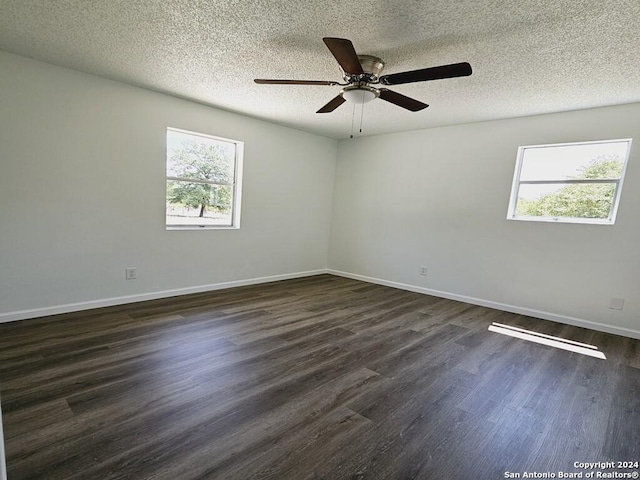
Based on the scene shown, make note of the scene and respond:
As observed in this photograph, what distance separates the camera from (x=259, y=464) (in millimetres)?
1476

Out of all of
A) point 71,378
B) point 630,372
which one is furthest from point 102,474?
point 630,372

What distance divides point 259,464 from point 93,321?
2534 millimetres

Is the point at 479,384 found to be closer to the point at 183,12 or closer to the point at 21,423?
the point at 21,423

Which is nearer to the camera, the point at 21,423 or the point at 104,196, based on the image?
the point at 21,423

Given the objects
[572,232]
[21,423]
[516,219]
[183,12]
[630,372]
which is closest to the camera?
[21,423]

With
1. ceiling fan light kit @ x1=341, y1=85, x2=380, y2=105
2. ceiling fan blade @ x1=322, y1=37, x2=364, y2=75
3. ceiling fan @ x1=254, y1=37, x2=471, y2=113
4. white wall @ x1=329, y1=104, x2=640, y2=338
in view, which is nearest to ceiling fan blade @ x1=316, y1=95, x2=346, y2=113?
ceiling fan @ x1=254, y1=37, x2=471, y2=113

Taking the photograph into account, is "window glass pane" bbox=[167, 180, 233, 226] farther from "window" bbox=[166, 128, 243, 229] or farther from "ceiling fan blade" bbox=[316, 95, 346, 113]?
"ceiling fan blade" bbox=[316, 95, 346, 113]

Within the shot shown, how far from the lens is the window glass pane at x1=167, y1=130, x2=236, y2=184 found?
3.97 metres

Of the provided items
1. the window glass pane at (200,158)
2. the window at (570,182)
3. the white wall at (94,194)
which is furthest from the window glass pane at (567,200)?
the window glass pane at (200,158)

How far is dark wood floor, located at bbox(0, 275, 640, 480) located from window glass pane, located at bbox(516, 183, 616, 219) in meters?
1.43

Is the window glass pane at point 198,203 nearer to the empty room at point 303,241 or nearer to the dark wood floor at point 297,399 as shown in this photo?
the empty room at point 303,241

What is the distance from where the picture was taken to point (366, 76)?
2.44 m

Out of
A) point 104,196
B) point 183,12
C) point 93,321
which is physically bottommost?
point 93,321

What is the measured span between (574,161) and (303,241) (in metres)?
3.97
